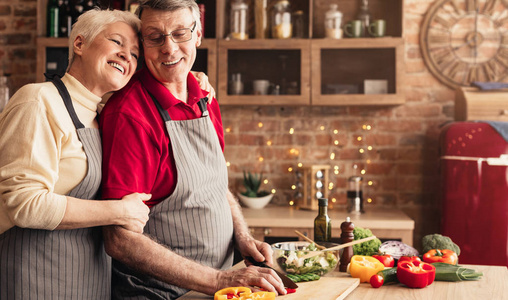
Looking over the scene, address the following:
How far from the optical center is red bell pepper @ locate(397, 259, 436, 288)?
164 centimetres

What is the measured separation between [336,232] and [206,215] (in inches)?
64.8

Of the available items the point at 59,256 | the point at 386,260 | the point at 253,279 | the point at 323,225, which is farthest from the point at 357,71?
the point at 59,256

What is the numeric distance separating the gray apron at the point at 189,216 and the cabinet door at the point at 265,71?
1.73 m

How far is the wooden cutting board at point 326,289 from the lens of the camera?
4.80 feet

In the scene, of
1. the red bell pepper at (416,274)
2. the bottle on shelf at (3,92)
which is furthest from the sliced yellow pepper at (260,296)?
the bottle on shelf at (3,92)

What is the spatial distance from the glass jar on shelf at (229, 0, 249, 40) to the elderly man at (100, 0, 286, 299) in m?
1.69

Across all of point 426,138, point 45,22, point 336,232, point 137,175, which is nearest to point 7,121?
point 137,175

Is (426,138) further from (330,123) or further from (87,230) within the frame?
(87,230)

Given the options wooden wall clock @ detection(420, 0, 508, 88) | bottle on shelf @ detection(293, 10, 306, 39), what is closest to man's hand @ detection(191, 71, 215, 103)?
bottle on shelf @ detection(293, 10, 306, 39)

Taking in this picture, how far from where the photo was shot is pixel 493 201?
10.1 ft

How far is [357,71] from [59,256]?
2547mm

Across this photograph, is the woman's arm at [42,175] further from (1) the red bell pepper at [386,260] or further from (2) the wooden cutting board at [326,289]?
(1) the red bell pepper at [386,260]

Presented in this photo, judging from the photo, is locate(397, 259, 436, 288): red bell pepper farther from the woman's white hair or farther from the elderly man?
the woman's white hair

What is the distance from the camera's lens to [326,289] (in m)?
1.54
